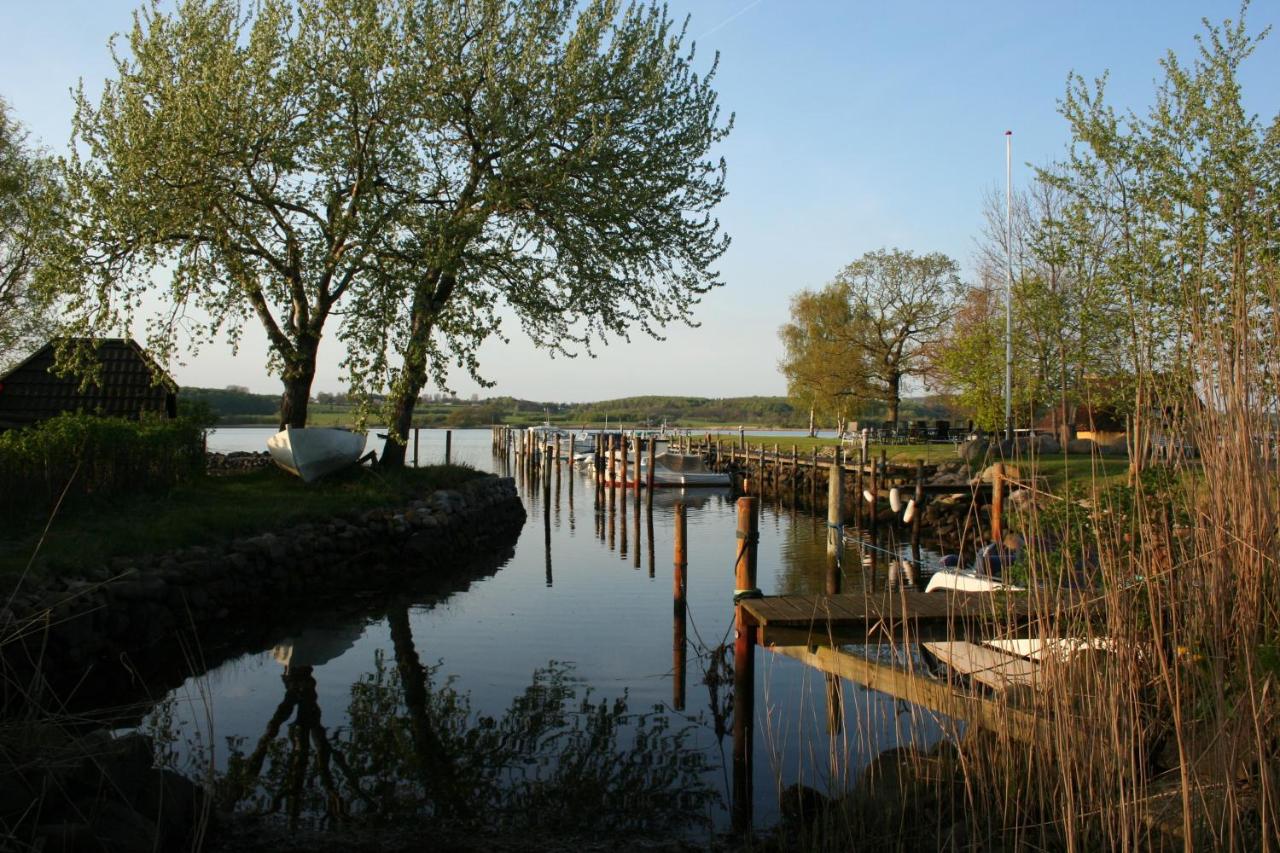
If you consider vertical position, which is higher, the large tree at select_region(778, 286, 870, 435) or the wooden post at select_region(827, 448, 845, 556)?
the large tree at select_region(778, 286, 870, 435)

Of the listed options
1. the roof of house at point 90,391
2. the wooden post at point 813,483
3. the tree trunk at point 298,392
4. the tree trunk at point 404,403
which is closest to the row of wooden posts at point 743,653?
the tree trunk at point 404,403

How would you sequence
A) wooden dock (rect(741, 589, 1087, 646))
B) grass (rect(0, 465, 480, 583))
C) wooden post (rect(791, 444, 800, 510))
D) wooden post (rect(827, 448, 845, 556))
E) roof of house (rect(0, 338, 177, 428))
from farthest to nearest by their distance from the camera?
wooden post (rect(791, 444, 800, 510)) < roof of house (rect(0, 338, 177, 428)) < wooden post (rect(827, 448, 845, 556)) < grass (rect(0, 465, 480, 583)) < wooden dock (rect(741, 589, 1087, 646))

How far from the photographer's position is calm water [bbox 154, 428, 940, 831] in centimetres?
820

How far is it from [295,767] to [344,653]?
447 centimetres

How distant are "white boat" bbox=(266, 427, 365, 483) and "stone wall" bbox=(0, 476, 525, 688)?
216cm

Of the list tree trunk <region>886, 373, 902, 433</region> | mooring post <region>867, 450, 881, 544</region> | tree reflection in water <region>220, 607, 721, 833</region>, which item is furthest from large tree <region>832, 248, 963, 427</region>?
tree reflection in water <region>220, 607, 721, 833</region>

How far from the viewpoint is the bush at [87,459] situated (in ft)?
45.3

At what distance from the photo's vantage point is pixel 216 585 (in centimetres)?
1381

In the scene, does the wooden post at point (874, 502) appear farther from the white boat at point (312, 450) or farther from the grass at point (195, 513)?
the white boat at point (312, 450)

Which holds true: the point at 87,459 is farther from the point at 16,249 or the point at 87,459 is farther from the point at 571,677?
the point at 16,249

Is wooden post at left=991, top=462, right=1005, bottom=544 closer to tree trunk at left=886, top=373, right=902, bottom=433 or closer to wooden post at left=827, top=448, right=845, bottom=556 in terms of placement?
wooden post at left=827, top=448, right=845, bottom=556

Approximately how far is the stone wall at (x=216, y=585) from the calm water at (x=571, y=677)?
1092mm

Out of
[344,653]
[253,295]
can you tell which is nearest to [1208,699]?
[344,653]

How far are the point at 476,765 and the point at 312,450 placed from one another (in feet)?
47.2
